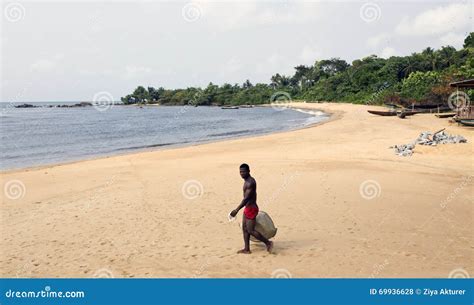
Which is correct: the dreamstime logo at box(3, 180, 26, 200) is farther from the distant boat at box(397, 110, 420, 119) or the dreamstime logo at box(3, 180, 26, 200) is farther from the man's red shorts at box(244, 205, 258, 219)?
the distant boat at box(397, 110, 420, 119)

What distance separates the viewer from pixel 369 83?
89.6 metres

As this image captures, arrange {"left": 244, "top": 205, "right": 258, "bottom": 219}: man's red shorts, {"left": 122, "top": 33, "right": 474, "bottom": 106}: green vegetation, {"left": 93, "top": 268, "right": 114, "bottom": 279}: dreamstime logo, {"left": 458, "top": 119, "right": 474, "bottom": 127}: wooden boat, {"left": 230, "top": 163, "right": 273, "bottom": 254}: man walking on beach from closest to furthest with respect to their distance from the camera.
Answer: {"left": 93, "top": 268, "right": 114, "bottom": 279}: dreamstime logo → {"left": 230, "top": 163, "right": 273, "bottom": 254}: man walking on beach → {"left": 244, "top": 205, "right": 258, "bottom": 219}: man's red shorts → {"left": 458, "top": 119, "right": 474, "bottom": 127}: wooden boat → {"left": 122, "top": 33, "right": 474, "bottom": 106}: green vegetation

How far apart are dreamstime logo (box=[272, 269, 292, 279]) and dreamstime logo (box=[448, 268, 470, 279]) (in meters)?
2.78

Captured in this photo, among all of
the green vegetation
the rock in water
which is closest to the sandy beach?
the rock in water

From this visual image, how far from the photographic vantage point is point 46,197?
45.2ft

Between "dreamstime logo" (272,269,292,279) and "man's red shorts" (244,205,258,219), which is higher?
"man's red shorts" (244,205,258,219)

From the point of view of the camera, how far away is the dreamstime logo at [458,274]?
691cm

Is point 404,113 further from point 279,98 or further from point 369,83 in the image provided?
point 279,98

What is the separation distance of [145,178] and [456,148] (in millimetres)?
14473

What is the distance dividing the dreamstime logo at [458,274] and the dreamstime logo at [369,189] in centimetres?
508

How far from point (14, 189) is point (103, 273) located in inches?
394

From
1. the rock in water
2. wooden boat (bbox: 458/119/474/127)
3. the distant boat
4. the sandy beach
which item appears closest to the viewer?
the sandy beach

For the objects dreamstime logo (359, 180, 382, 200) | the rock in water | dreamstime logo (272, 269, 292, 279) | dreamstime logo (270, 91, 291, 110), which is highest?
dreamstime logo (270, 91, 291, 110)

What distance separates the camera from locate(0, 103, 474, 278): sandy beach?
25.2 feet
